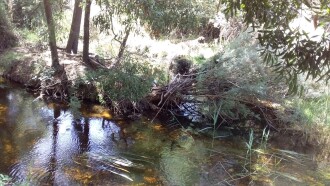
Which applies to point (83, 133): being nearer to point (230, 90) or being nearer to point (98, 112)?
point (98, 112)

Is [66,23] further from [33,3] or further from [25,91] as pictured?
[25,91]

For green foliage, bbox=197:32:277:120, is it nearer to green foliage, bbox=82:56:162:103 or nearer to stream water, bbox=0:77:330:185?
stream water, bbox=0:77:330:185

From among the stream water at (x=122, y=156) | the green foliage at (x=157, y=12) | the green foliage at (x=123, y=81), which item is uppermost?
the green foliage at (x=157, y=12)

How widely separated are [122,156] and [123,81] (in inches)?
88.8

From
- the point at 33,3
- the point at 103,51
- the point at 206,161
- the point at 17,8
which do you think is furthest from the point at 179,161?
the point at 17,8

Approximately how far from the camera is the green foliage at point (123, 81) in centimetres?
827

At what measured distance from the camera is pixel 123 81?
27.3 feet

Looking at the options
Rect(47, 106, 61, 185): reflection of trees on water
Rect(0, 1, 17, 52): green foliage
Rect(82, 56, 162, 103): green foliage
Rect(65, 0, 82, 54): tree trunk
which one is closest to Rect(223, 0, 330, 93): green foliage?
Rect(47, 106, 61, 185): reflection of trees on water

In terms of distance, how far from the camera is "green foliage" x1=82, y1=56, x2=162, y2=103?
27.1ft

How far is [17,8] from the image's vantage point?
13.1 meters

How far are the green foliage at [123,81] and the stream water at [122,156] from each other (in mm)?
509

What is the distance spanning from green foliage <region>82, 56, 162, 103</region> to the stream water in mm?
509

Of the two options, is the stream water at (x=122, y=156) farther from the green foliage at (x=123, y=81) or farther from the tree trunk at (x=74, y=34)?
the tree trunk at (x=74, y=34)

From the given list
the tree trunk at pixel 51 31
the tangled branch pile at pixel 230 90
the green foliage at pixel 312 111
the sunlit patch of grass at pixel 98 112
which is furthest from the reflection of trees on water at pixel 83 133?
the green foliage at pixel 312 111
